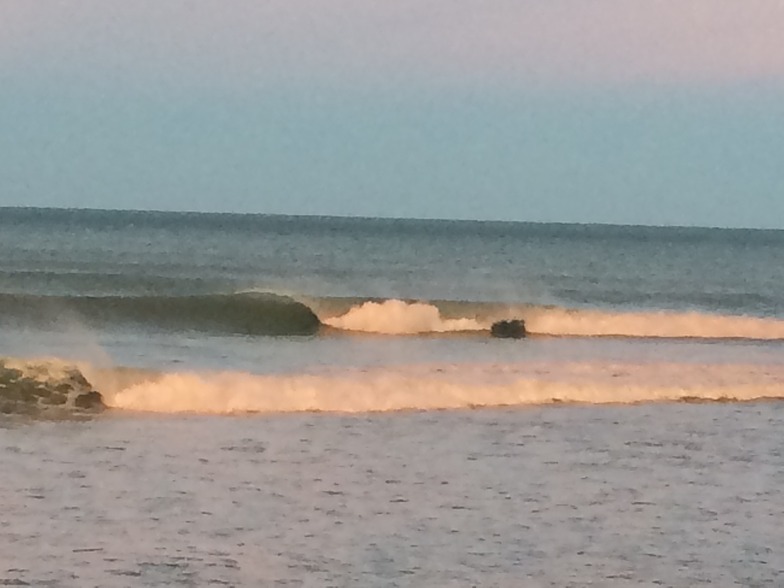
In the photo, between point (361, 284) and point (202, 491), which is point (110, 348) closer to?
point (202, 491)

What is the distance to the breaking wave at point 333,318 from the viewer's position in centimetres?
3244

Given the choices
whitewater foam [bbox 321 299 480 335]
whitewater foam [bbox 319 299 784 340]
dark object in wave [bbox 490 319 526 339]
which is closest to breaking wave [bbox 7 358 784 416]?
dark object in wave [bbox 490 319 526 339]

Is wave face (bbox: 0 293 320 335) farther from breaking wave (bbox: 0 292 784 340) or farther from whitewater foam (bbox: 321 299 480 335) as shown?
whitewater foam (bbox: 321 299 480 335)

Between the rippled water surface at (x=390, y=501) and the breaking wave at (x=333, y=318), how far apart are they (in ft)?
48.7

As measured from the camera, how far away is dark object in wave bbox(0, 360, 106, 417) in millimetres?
18109

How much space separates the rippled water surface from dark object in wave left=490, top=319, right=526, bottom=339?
44.8 ft

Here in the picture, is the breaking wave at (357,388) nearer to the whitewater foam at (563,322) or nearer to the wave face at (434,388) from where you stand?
the wave face at (434,388)

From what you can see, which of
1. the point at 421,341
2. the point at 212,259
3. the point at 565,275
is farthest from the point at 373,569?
the point at 212,259

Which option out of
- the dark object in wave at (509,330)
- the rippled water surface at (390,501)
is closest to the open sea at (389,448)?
the rippled water surface at (390,501)

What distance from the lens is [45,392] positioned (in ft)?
61.9

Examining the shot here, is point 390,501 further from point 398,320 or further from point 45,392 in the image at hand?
point 398,320

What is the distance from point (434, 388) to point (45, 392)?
5.72m

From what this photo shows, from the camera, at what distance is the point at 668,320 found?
33562mm

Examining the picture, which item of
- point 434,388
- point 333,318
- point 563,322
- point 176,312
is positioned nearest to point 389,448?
point 434,388
